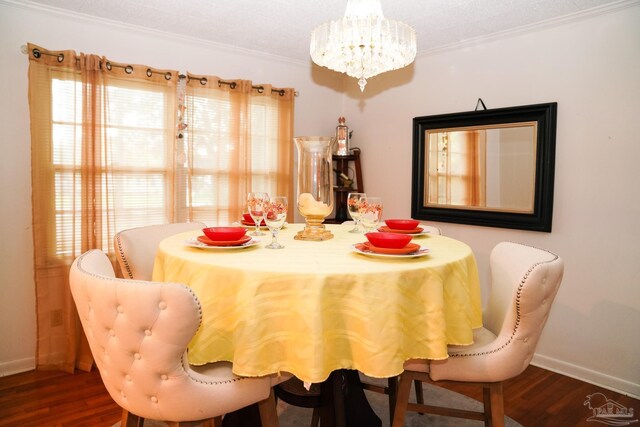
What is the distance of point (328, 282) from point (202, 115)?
2.46 metres

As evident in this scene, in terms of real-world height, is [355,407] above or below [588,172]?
below

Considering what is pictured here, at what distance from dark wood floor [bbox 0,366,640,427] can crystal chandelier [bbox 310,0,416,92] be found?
200cm

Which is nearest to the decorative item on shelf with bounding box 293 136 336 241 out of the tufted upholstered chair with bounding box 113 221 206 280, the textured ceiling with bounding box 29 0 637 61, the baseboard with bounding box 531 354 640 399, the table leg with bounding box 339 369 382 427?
the table leg with bounding box 339 369 382 427

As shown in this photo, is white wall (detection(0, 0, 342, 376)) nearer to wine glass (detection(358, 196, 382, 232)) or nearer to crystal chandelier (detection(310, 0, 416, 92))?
crystal chandelier (detection(310, 0, 416, 92))

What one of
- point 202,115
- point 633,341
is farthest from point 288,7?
point 633,341

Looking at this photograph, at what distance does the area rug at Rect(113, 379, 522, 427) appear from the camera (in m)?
2.14

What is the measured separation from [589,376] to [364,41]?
253cm

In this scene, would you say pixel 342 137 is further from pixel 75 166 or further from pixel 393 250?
pixel 393 250

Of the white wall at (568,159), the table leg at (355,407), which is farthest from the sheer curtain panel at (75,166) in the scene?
the table leg at (355,407)

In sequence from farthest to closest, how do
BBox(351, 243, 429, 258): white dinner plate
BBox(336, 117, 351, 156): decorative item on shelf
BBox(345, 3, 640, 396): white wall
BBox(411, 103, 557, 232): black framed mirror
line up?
BBox(336, 117, 351, 156): decorative item on shelf < BBox(411, 103, 557, 232): black framed mirror < BBox(345, 3, 640, 396): white wall < BBox(351, 243, 429, 258): white dinner plate

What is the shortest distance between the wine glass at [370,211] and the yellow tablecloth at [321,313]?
491 millimetres

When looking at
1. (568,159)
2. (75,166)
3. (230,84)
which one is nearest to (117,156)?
(75,166)

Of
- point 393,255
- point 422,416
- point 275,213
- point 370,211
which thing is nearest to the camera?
point 393,255

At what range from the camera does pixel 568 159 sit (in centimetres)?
268
